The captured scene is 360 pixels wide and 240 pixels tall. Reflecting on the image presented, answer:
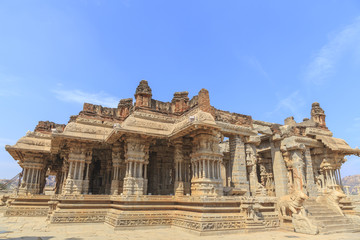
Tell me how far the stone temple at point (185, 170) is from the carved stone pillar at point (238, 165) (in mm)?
68

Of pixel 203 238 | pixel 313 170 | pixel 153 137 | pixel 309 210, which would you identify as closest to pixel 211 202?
pixel 203 238

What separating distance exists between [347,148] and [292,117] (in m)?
5.44

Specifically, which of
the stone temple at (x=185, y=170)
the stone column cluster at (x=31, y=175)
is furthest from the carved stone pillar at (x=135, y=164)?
the stone column cluster at (x=31, y=175)

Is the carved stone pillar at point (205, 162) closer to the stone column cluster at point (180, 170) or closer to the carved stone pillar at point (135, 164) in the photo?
the stone column cluster at point (180, 170)

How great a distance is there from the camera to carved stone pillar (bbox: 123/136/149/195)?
13.2 meters

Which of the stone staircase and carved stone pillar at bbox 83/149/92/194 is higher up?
carved stone pillar at bbox 83/149/92/194

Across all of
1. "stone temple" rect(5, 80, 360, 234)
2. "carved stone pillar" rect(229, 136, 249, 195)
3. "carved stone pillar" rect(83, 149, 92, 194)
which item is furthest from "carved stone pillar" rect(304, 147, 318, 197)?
"carved stone pillar" rect(83, 149, 92, 194)

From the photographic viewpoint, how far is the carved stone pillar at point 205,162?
12375mm

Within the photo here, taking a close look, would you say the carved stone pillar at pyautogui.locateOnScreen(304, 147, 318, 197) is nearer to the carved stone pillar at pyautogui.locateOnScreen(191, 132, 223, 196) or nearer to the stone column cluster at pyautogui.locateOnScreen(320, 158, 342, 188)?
the stone column cluster at pyautogui.locateOnScreen(320, 158, 342, 188)

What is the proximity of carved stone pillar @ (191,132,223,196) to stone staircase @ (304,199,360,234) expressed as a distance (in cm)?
507

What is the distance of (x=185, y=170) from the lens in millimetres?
15141

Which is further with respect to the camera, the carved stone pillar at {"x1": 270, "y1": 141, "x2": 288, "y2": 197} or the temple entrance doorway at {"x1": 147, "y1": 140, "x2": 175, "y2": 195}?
the carved stone pillar at {"x1": 270, "y1": 141, "x2": 288, "y2": 197}

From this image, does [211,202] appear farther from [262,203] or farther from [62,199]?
[62,199]

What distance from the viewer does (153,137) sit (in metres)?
14.2
